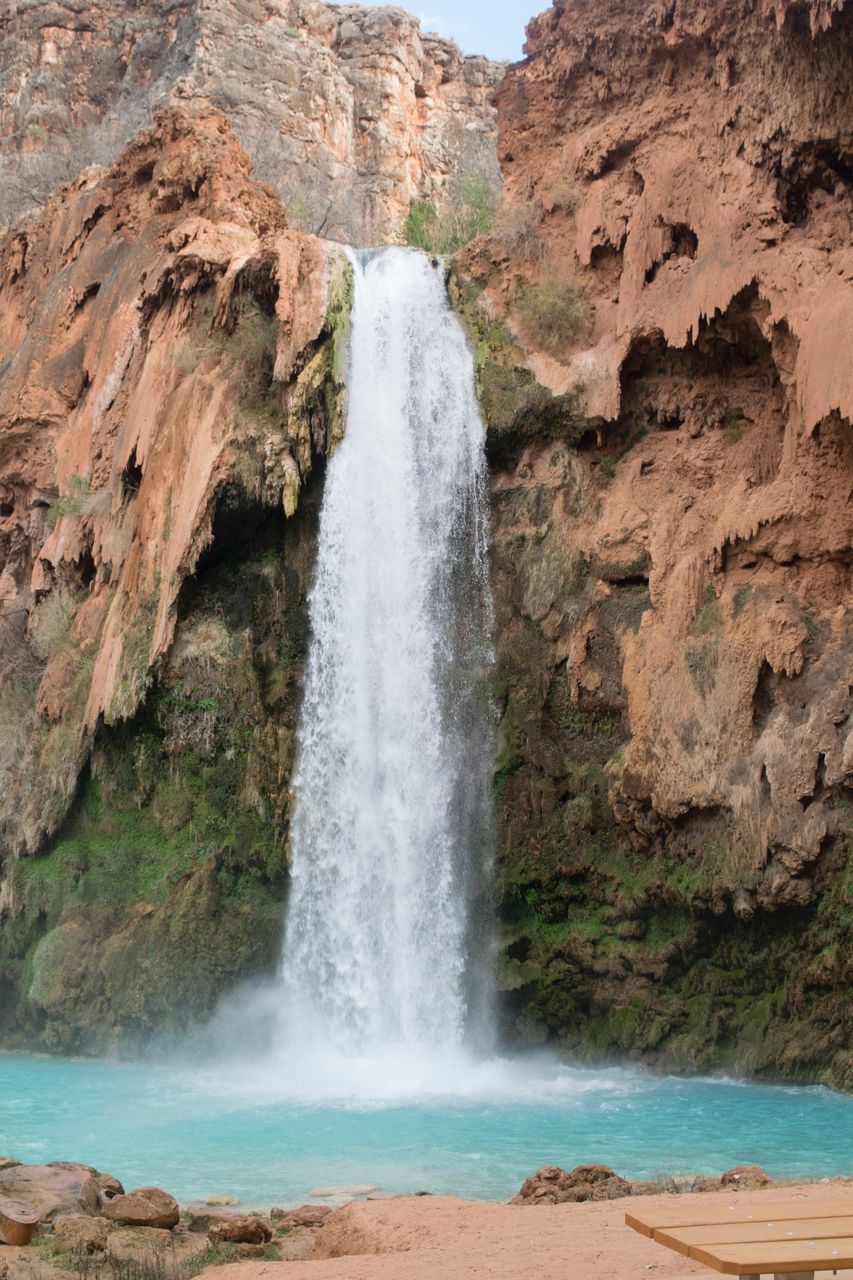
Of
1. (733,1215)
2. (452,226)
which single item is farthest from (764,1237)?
(452,226)

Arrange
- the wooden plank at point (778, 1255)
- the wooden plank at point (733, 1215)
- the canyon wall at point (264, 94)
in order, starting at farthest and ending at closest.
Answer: the canyon wall at point (264, 94) < the wooden plank at point (733, 1215) < the wooden plank at point (778, 1255)

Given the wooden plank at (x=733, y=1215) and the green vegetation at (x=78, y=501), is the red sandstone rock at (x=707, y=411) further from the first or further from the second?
the wooden plank at (x=733, y=1215)

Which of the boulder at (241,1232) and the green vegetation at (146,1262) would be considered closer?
the green vegetation at (146,1262)

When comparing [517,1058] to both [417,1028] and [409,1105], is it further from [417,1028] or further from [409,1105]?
[409,1105]

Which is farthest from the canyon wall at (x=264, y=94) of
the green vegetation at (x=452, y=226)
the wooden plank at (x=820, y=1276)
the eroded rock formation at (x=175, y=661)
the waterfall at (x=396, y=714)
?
the wooden plank at (x=820, y=1276)

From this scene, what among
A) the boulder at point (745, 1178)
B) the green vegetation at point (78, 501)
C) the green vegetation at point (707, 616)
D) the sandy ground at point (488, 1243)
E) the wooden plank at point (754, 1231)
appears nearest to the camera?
the wooden plank at point (754, 1231)

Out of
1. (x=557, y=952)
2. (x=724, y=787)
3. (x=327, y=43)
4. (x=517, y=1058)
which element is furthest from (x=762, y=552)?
(x=327, y=43)

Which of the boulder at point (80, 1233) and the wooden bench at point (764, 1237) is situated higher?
the wooden bench at point (764, 1237)

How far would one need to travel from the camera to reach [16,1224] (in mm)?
7387

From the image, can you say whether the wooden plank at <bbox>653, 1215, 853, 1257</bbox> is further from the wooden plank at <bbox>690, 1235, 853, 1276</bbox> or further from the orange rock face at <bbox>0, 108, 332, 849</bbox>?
the orange rock face at <bbox>0, 108, 332, 849</bbox>

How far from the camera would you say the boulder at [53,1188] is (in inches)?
316

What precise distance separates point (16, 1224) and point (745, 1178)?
4777 millimetres

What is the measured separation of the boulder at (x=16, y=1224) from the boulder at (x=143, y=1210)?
57 cm

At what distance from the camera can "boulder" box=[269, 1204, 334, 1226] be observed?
8.12 metres
